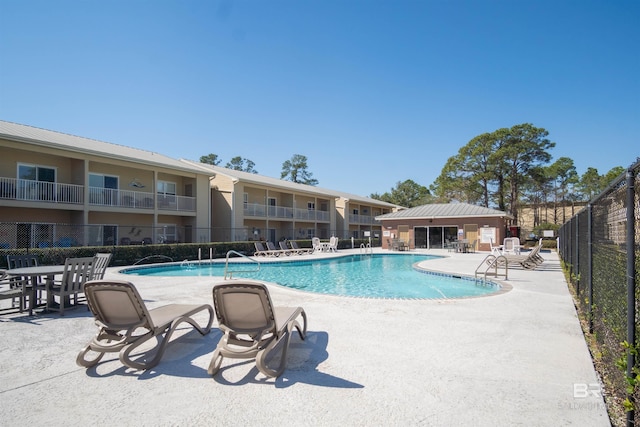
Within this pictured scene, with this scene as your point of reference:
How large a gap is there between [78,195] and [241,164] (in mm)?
45319

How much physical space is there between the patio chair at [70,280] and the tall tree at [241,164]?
5631 centimetres

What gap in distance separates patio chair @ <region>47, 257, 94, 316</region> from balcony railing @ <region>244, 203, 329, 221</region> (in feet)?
62.7

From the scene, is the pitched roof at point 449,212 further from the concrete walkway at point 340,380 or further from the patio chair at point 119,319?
the patio chair at point 119,319

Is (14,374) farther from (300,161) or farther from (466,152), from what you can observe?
(300,161)

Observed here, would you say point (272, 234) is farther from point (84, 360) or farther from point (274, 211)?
point (84, 360)

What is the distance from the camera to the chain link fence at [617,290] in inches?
97.7

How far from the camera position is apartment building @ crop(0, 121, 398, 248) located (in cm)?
1562

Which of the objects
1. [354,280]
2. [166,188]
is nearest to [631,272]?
[354,280]

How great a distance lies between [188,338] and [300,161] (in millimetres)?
56186

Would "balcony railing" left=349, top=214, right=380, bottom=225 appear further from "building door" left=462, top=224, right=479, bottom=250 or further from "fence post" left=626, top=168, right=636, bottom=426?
"fence post" left=626, top=168, right=636, bottom=426

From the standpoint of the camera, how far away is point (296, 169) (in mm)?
59656

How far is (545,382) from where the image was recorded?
327 centimetres

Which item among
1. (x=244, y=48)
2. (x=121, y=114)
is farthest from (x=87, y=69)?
(x=244, y=48)

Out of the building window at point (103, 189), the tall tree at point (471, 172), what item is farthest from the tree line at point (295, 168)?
the building window at point (103, 189)
